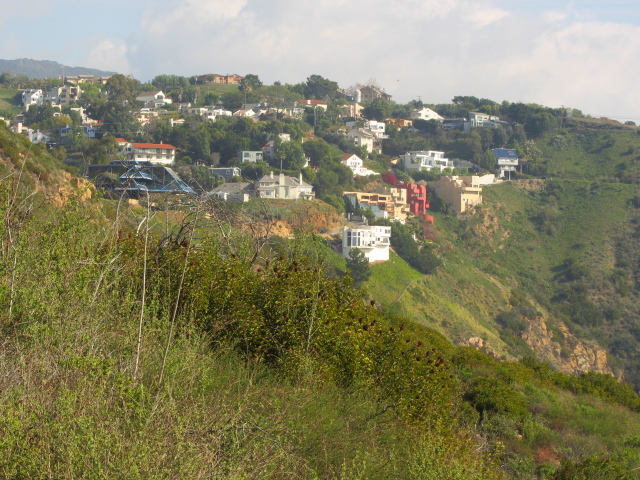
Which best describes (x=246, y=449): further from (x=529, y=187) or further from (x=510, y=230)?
(x=529, y=187)

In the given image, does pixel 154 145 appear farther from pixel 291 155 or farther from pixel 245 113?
pixel 245 113

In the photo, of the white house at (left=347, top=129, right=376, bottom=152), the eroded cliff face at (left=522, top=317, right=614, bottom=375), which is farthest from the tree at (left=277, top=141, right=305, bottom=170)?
the eroded cliff face at (left=522, top=317, right=614, bottom=375)

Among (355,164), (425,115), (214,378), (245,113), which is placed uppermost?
→ (425,115)

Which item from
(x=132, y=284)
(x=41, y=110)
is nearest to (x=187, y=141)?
(x=41, y=110)

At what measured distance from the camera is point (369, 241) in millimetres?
46000

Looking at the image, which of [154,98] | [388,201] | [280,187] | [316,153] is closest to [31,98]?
[154,98]

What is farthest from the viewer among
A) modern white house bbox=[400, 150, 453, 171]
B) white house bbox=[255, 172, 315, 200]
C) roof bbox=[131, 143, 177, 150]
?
modern white house bbox=[400, 150, 453, 171]

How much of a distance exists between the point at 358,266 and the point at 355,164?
29.2 metres

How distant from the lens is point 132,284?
758 centimetres

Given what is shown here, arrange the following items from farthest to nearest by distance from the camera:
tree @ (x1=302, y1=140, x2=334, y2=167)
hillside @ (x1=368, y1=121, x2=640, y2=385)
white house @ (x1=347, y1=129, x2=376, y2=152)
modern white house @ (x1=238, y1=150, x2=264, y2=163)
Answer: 1. white house @ (x1=347, y1=129, x2=376, y2=152)
2. tree @ (x1=302, y1=140, x2=334, y2=167)
3. modern white house @ (x1=238, y1=150, x2=264, y2=163)
4. hillside @ (x1=368, y1=121, x2=640, y2=385)

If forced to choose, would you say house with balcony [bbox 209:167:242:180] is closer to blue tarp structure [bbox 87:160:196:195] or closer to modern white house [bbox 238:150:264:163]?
modern white house [bbox 238:150:264:163]

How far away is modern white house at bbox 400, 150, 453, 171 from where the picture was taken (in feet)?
247

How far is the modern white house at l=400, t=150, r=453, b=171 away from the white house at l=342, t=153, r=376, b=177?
702cm

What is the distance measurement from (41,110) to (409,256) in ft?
151
